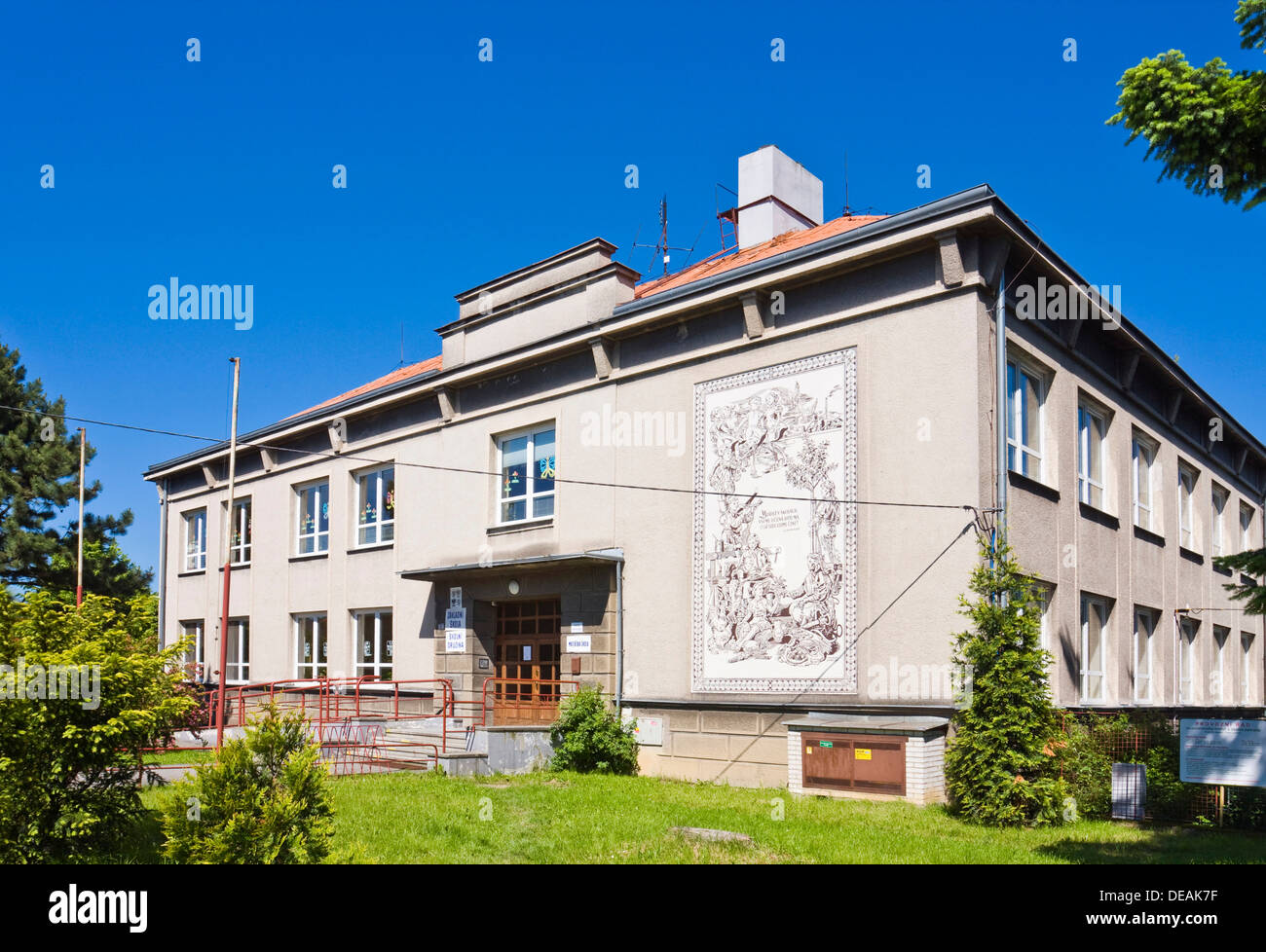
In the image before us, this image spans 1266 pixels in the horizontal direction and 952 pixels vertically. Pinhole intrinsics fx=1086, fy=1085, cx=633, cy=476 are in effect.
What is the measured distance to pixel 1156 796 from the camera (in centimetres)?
1428

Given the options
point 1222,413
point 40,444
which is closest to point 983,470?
point 1222,413

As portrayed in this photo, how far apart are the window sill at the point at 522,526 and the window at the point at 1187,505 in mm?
14963

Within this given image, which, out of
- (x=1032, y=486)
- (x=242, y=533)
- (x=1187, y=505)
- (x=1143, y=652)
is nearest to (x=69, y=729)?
(x=1032, y=486)

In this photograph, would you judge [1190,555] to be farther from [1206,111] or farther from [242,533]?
[242,533]

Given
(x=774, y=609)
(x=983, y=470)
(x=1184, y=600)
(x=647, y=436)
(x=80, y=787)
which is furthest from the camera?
(x=1184, y=600)

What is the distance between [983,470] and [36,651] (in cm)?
1198

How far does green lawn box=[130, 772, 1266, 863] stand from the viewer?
1089 cm

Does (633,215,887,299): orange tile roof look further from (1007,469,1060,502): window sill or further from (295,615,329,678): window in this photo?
(295,615,329,678): window

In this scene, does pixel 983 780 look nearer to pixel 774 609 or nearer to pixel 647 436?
pixel 774 609

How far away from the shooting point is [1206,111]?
9.35 m

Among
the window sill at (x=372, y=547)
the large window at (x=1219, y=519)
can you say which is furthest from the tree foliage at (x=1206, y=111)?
the large window at (x=1219, y=519)

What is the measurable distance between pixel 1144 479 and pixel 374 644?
17800 mm

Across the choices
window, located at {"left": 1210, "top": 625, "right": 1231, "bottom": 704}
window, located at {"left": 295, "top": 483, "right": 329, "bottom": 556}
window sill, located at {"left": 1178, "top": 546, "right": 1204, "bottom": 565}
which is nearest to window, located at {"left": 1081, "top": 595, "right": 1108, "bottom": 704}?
window sill, located at {"left": 1178, "top": 546, "right": 1204, "bottom": 565}
